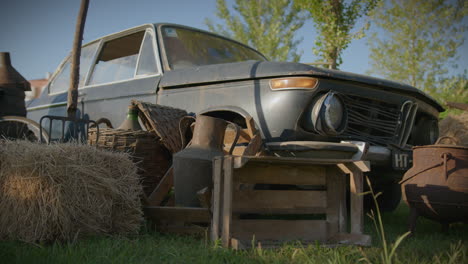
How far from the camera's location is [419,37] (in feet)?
46.3

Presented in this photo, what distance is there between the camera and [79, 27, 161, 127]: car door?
3.85m

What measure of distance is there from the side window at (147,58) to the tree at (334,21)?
243 inches

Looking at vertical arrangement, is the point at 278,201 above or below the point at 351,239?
above

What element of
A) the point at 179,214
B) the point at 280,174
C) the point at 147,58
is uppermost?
the point at 147,58

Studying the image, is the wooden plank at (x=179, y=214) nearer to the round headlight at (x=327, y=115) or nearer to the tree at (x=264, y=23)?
the round headlight at (x=327, y=115)

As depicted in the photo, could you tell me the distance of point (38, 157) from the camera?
2.27 m

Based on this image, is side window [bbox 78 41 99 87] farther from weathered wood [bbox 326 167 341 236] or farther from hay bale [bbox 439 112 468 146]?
hay bale [bbox 439 112 468 146]

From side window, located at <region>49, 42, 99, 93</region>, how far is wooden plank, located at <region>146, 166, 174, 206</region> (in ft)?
7.60

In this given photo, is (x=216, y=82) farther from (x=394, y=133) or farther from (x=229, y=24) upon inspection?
(x=229, y=24)

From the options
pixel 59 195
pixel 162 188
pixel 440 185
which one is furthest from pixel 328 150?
pixel 59 195

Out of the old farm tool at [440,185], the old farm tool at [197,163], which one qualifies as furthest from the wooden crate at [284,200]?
the old farm tool at [440,185]

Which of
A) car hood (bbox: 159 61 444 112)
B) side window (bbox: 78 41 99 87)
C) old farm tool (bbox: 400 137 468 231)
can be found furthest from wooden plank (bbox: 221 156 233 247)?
side window (bbox: 78 41 99 87)

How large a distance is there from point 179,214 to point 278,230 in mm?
642

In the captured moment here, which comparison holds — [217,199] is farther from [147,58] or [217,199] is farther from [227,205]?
[147,58]
